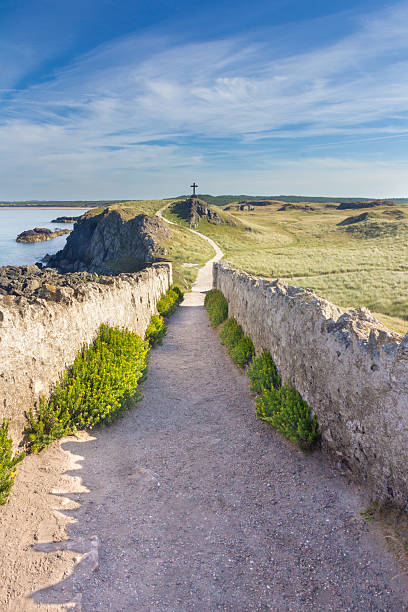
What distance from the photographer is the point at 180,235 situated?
56.1m

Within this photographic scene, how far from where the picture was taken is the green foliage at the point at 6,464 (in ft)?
13.9

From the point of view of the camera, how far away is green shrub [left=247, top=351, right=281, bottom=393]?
7.43 metres

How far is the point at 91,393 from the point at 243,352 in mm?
4596

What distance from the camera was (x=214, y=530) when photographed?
14.4 ft

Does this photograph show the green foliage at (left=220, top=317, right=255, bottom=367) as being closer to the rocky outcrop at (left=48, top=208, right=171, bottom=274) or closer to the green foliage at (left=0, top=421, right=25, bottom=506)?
the green foliage at (left=0, top=421, right=25, bottom=506)

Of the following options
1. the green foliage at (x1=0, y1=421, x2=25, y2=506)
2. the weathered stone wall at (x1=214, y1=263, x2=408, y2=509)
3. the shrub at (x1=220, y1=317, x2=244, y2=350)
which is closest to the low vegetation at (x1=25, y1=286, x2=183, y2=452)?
the green foliage at (x1=0, y1=421, x2=25, y2=506)

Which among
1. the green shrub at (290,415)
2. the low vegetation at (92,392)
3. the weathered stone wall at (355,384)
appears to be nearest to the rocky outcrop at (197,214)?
the low vegetation at (92,392)

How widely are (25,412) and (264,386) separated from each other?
442 cm

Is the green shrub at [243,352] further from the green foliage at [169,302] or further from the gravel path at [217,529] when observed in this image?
the green foliage at [169,302]

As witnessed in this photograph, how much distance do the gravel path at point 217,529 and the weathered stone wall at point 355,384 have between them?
1.61 feet

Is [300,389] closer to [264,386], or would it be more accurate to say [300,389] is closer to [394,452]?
[264,386]

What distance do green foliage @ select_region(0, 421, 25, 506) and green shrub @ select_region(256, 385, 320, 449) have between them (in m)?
3.76

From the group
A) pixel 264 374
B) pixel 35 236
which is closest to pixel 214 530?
pixel 264 374

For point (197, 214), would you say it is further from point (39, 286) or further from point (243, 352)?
point (243, 352)
